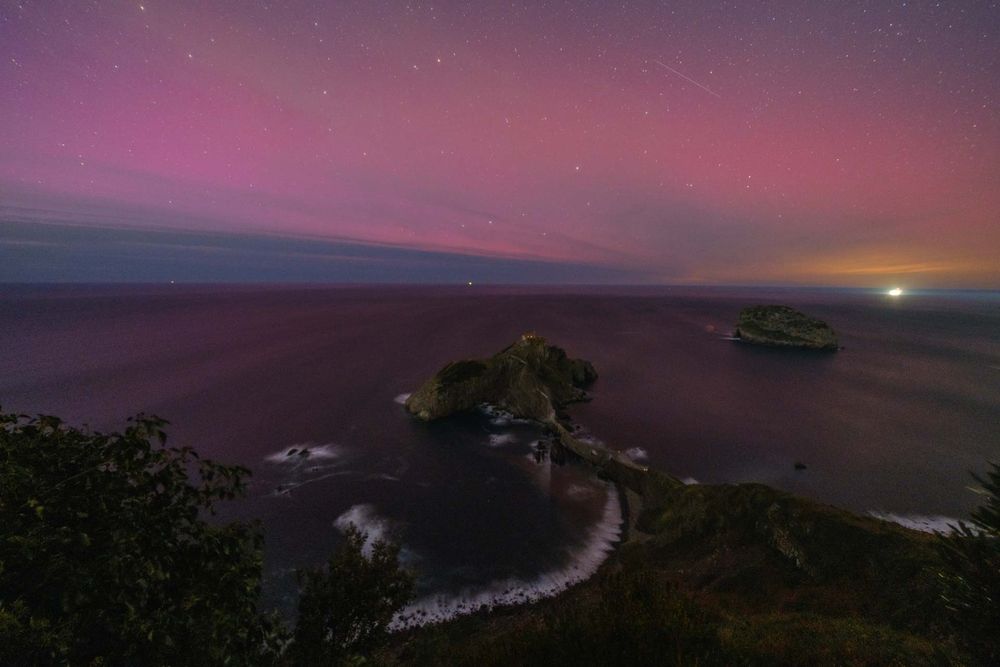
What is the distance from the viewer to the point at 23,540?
485 centimetres

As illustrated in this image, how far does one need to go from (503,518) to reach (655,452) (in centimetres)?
2152

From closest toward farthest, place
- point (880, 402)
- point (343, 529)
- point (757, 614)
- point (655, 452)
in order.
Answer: point (757, 614)
point (343, 529)
point (655, 452)
point (880, 402)

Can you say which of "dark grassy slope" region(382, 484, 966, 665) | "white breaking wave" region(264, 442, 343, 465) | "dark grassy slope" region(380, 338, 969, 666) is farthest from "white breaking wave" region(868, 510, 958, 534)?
"white breaking wave" region(264, 442, 343, 465)

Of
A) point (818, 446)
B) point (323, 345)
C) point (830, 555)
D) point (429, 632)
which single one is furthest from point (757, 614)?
point (323, 345)

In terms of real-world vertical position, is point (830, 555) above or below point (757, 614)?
above

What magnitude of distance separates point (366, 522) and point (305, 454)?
53.5 feet

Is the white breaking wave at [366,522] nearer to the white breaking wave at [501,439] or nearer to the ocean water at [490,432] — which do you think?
the ocean water at [490,432]

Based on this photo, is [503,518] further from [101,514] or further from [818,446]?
[818,446]

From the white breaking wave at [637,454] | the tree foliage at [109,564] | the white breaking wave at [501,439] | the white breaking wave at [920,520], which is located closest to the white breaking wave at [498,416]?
the white breaking wave at [501,439]

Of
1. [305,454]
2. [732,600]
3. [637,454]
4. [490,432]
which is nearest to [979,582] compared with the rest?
[732,600]

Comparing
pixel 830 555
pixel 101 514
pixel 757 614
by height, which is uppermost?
pixel 101 514

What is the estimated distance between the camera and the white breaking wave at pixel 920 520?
3122 centimetres

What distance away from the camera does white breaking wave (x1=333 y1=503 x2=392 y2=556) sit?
29375mm

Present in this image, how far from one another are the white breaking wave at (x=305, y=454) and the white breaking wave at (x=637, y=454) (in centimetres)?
3268
